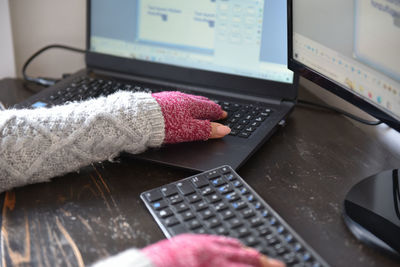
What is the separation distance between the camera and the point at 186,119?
67 centimetres

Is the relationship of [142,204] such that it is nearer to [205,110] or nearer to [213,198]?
[213,198]

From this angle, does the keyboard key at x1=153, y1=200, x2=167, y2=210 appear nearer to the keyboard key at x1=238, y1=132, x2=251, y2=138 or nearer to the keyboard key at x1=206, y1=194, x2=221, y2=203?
the keyboard key at x1=206, y1=194, x2=221, y2=203

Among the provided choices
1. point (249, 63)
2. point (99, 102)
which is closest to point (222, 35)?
point (249, 63)

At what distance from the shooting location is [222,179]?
0.58m

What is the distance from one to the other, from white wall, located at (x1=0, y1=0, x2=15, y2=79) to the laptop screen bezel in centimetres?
19

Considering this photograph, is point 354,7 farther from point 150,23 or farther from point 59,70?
point 59,70

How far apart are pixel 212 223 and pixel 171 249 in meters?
0.07

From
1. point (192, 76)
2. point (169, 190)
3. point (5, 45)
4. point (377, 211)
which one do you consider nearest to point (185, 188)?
point (169, 190)

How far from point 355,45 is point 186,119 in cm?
25

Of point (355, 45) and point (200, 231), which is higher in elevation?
point (355, 45)

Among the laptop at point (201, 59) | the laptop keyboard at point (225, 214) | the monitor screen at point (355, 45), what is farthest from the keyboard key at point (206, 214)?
the monitor screen at point (355, 45)

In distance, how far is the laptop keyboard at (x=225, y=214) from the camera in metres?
0.47

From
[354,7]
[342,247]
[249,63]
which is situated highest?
[354,7]

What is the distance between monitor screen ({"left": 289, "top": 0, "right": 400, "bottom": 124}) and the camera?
0.53 metres
